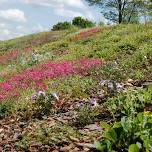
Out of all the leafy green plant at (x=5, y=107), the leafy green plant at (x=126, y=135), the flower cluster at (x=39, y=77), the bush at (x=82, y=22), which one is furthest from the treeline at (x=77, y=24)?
the leafy green plant at (x=126, y=135)

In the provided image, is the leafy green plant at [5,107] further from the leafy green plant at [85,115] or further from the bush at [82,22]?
the bush at [82,22]

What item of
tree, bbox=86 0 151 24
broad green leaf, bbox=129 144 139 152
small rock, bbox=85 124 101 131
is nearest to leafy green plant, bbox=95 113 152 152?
broad green leaf, bbox=129 144 139 152

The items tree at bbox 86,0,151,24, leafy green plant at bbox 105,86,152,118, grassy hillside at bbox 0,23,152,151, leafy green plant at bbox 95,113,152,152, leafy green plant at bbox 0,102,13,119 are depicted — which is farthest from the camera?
tree at bbox 86,0,151,24

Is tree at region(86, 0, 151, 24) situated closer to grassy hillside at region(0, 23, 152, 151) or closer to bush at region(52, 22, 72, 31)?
bush at region(52, 22, 72, 31)

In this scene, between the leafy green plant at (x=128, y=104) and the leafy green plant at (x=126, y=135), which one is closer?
the leafy green plant at (x=126, y=135)

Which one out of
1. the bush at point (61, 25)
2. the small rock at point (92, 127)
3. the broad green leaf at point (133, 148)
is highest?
the bush at point (61, 25)

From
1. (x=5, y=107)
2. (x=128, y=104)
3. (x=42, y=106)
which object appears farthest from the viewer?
(x=5, y=107)

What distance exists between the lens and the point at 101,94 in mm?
11664

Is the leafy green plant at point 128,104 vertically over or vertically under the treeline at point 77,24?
under

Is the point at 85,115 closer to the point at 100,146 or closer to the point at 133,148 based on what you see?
the point at 100,146

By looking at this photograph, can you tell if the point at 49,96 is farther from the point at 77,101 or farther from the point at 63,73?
the point at 63,73

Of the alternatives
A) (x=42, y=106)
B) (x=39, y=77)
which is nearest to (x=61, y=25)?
(x=39, y=77)

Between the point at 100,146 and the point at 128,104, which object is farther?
the point at 128,104

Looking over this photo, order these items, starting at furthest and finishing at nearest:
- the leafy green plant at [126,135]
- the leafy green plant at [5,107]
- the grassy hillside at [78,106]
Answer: the leafy green plant at [5,107]
the grassy hillside at [78,106]
the leafy green plant at [126,135]
